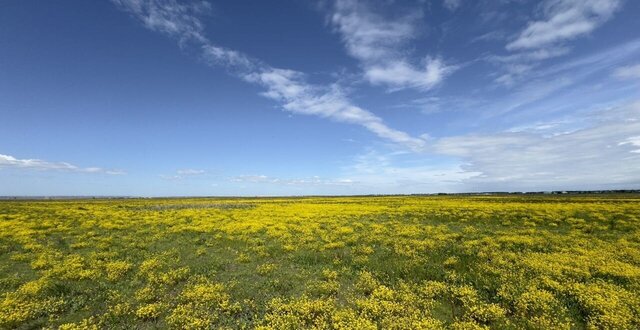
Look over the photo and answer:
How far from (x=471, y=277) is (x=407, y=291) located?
14.0 ft

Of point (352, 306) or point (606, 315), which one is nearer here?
point (606, 315)

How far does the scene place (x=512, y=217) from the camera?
140 feet

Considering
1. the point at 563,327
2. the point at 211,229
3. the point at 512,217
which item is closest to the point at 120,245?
the point at 211,229

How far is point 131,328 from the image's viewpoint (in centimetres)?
1313

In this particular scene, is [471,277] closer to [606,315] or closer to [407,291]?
[407,291]

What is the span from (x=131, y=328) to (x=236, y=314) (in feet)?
13.1

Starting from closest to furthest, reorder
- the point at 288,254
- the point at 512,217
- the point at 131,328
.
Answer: the point at 131,328 < the point at 288,254 < the point at 512,217

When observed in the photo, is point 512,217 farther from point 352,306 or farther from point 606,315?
point 352,306

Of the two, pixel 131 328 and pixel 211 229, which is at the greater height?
pixel 211 229

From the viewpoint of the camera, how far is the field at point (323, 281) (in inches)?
529

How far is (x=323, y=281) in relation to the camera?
18062 mm

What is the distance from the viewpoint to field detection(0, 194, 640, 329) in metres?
13.4

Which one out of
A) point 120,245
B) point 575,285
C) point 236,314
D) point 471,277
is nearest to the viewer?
point 236,314

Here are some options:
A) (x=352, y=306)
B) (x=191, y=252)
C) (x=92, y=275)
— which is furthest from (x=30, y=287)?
(x=352, y=306)
